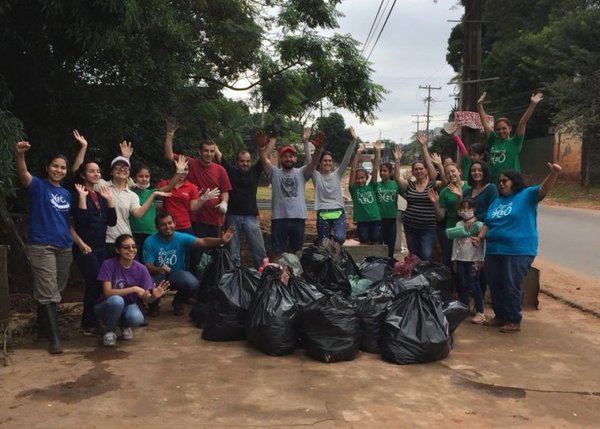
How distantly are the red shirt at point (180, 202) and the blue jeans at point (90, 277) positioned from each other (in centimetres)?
98

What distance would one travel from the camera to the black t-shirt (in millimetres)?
6305

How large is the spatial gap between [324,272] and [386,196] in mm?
1929

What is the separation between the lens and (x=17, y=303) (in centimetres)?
649

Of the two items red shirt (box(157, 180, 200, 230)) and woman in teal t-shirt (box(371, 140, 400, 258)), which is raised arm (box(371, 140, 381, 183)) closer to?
woman in teal t-shirt (box(371, 140, 400, 258))

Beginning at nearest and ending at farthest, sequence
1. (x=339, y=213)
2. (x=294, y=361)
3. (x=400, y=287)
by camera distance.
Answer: (x=294, y=361)
(x=400, y=287)
(x=339, y=213)

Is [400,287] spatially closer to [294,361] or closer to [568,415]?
[294,361]

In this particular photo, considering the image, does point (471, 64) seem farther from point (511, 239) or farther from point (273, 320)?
point (273, 320)

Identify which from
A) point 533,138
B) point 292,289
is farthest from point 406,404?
point 533,138

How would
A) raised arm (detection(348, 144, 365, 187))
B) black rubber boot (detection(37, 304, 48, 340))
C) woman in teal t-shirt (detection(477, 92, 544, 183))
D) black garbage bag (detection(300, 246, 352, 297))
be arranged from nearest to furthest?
black rubber boot (detection(37, 304, 48, 340)) → black garbage bag (detection(300, 246, 352, 297)) → woman in teal t-shirt (detection(477, 92, 544, 183)) → raised arm (detection(348, 144, 365, 187))

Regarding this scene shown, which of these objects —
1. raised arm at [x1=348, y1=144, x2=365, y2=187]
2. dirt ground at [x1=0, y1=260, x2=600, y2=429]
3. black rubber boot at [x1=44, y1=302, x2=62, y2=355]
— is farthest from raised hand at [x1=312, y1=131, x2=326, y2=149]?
black rubber boot at [x1=44, y1=302, x2=62, y2=355]

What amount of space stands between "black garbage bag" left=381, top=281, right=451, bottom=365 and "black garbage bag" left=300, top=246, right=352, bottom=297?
99cm

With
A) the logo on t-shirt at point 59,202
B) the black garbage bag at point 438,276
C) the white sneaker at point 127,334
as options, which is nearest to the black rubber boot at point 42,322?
the white sneaker at point 127,334

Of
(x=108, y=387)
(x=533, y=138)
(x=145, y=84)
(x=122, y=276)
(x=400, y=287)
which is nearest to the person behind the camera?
(x=108, y=387)

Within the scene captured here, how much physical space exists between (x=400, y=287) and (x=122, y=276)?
243 cm
